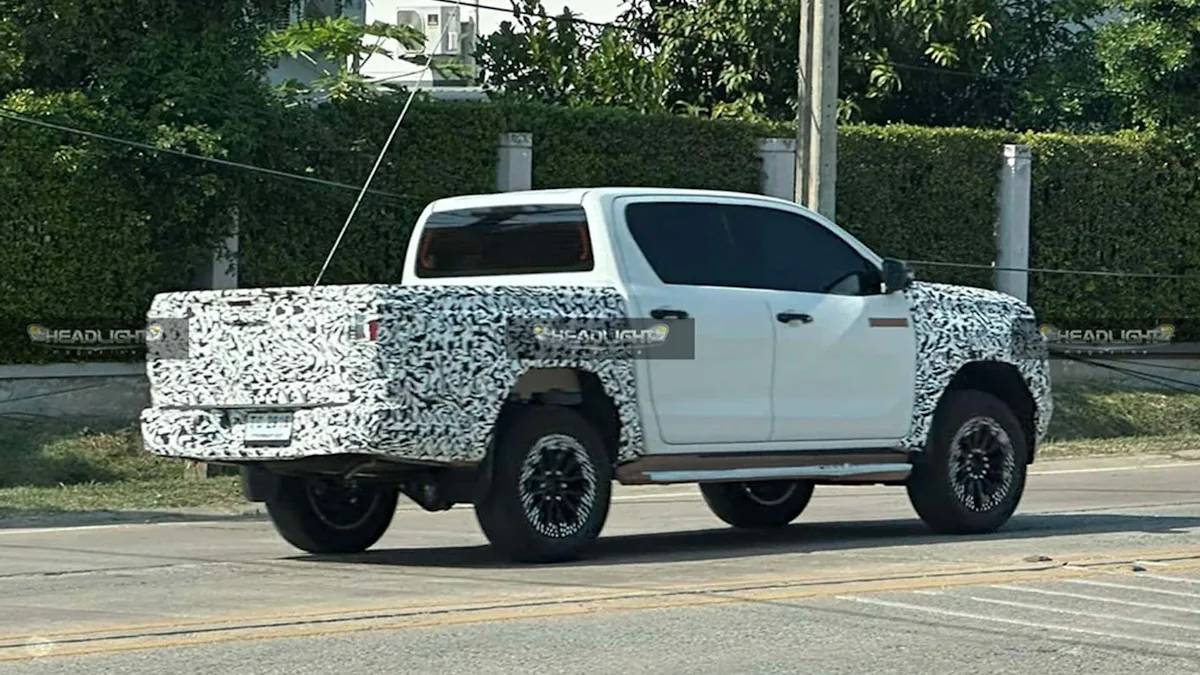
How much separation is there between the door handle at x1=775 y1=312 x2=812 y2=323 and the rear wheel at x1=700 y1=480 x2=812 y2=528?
1.86 meters

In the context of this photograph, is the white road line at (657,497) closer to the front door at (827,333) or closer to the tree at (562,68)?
the front door at (827,333)

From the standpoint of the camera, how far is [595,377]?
1174 centimetres

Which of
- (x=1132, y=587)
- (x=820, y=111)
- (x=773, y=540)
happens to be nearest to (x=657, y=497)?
(x=773, y=540)

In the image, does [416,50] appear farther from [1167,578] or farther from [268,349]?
[1167,578]

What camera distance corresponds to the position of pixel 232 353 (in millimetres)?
11328

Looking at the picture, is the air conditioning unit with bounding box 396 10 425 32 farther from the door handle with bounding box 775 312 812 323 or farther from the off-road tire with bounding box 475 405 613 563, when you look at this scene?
the off-road tire with bounding box 475 405 613 563

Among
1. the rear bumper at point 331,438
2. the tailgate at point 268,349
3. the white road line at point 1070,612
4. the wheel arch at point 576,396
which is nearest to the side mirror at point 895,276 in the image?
the wheel arch at point 576,396

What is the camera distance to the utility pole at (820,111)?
21.4 m

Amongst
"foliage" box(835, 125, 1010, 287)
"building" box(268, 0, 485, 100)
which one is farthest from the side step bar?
"foliage" box(835, 125, 1010, 287)

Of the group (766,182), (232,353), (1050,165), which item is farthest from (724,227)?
(1050,165)

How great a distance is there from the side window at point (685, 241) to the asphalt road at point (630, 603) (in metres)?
1.62

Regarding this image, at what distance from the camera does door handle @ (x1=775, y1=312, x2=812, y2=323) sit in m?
12.5

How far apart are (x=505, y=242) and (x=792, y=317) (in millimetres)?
1742

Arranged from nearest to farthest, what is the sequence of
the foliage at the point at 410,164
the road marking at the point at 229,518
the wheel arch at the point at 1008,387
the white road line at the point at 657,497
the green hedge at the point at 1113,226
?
1. the wheel arch at the point at 1008,387
2. the road marking at the point at 229,518
3. the white road line at the point at 657,497
4. the foliage at the point at 410,164
5. the green hedge at the point at 1113,226
